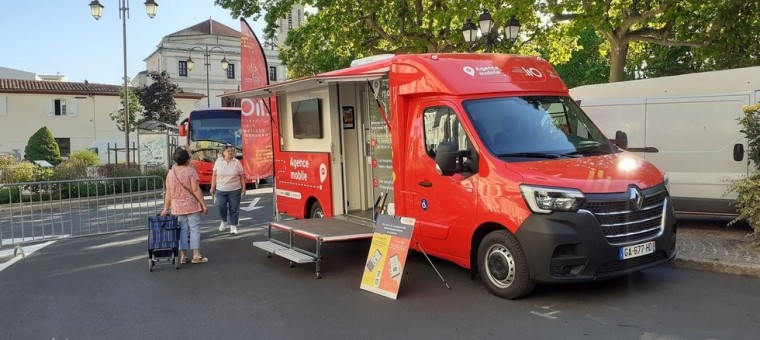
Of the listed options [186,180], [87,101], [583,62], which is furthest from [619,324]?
[87,101]

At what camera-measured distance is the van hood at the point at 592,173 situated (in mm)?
5648

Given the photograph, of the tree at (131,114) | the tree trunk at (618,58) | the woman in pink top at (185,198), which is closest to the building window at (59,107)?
the tree at (131,114)

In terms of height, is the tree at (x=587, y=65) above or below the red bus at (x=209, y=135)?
above

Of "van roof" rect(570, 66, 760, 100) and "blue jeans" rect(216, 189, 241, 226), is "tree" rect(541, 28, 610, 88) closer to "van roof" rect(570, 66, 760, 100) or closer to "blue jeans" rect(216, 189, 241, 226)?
"van roof" rect(570, 66, 760, 100)

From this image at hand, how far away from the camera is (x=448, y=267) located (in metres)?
7.65

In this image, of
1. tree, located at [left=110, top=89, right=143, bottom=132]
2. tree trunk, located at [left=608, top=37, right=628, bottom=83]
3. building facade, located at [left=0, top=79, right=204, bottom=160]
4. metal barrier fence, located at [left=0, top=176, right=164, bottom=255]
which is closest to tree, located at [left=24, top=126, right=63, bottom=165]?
tree, located at [left=110, top=89, right=143, bottom=132]

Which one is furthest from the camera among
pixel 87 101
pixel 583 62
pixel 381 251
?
pixel 87 101

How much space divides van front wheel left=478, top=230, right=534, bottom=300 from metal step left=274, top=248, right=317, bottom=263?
7.19 feet

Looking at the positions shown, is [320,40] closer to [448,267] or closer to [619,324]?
[448,267]

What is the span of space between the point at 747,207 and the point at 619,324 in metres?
3.40

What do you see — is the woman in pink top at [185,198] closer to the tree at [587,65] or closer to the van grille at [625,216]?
the van grille at [625,216]

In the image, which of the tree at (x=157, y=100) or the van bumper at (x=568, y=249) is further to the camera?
the tree at (x=157, y=100)

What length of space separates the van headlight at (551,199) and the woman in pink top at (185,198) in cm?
470

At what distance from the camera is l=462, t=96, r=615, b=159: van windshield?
20.9ft
